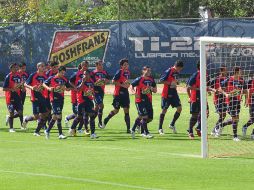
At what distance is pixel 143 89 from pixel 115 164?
24.1 ft

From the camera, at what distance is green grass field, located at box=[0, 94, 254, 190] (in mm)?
16688

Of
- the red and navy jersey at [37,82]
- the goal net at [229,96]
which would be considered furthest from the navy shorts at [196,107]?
the red and navy jersey at [37,82]

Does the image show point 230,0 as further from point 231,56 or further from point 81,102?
point 81,102

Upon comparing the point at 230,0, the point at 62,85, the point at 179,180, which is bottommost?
the point at 179,180

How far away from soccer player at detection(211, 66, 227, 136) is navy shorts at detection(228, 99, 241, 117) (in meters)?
0.49

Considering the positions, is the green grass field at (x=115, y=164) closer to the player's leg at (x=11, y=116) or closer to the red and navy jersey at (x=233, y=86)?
the red and navy jersey at (x=233, y=86)

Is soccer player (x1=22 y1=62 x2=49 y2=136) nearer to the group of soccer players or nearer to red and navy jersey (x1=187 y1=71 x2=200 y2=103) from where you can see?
the group of soccer players

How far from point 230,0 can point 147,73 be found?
945 inches

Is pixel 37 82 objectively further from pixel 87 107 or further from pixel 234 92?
pixel 234 92

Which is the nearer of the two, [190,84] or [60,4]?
[190,84]

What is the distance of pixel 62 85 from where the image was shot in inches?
1026

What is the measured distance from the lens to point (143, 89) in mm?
26766

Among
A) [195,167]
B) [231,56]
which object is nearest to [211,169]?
[195,167]

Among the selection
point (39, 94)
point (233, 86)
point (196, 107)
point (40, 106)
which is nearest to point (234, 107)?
point (233, 86)
